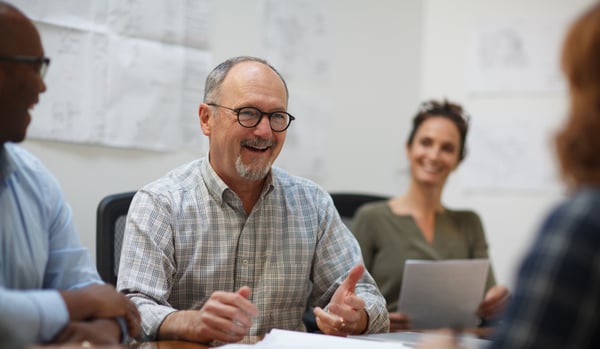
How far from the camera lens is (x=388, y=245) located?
2.62m

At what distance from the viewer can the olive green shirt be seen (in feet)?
8.36

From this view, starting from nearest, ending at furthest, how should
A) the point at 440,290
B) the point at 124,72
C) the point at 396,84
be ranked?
the point at 440,290 → the point at 124,72 → the point at 396,84

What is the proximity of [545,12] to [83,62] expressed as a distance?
2.32 meters

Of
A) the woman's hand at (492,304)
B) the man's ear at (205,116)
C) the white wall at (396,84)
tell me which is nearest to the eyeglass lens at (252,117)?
the man's ear at (205,116)

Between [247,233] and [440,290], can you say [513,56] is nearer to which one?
[440,290]

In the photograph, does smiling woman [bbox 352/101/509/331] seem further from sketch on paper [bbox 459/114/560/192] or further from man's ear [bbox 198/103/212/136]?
man's ear [bbox 198/103/212/136]

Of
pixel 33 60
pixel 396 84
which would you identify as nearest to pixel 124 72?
pixel 33 60

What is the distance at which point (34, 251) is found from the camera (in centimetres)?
127

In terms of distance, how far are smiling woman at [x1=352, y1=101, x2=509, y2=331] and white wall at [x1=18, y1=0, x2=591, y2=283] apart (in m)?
0.34

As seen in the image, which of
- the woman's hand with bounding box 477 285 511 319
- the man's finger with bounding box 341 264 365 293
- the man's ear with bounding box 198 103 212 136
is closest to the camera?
the man's finger with bounding box 341 264 365 293

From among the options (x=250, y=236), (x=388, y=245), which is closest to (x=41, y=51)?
(x=250, y=236)

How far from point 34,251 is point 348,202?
1.53 m

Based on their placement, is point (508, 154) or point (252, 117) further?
point (508, 154)

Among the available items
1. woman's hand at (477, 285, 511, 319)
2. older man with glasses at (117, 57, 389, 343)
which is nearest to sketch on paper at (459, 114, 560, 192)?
woman's hand at (477, 285, 511, 319)
